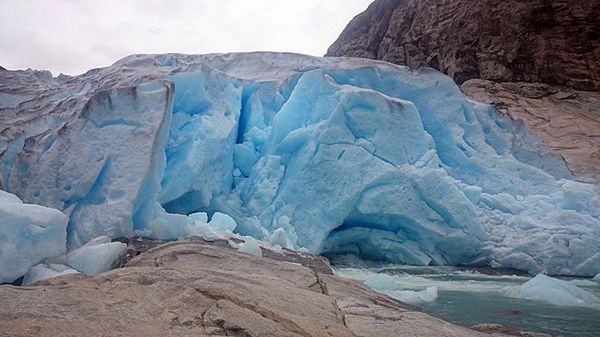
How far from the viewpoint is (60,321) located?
2090mm

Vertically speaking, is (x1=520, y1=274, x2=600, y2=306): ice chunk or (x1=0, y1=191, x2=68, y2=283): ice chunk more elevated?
(x1=0, y1=191, x2=68, y2=283): ice chunk

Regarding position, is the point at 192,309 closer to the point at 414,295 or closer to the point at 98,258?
the point at 98,258

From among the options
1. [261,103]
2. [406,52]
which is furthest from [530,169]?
[406,52]

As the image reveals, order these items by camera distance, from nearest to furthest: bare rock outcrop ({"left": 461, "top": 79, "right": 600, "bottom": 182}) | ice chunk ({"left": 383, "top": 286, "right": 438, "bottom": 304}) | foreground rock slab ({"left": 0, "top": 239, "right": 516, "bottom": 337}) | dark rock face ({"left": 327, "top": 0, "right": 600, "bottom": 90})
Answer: foreground rock slab ({"left": 0, "top": 239, "right": 516, "bottom": 337}) → ice chunk ({"left": 383, "top": 286, "right": 438, "bottom": 304}) → bare rock outcrop ({"left": 461, "top": 79, "right": 600, "bottom": 182}) → dark rock face ({"left": 327, "top": 0, "right": 600, "bottom": 90})

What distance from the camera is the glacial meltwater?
15.6ft

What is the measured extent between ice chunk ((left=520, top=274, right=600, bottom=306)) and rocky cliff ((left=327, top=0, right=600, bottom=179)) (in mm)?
7130

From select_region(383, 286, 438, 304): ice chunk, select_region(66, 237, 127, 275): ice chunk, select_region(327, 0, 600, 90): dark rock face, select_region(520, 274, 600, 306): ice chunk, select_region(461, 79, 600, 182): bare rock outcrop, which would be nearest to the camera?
select_region(66, 237, 127, 275): ice chunk

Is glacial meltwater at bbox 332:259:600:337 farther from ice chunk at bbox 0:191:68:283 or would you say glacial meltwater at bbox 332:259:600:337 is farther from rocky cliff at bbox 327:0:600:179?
rocky cliff at bbox 327:0:600:179

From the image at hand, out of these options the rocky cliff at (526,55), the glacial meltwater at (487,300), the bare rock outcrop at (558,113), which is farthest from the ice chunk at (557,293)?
the rocky cliff at (526,55)

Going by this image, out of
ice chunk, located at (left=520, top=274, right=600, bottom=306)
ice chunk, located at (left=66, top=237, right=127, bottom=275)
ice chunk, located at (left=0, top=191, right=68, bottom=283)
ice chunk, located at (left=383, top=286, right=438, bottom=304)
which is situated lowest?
ice chunk, located at (left=520, top=274, right=600, bottom=306)

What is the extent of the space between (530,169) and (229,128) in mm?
6308

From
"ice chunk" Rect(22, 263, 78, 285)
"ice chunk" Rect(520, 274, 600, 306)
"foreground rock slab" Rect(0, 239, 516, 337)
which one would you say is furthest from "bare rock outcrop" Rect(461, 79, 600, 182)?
"ice chunk" Rect(22, 263, 78, 285)

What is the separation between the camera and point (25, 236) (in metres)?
4.38

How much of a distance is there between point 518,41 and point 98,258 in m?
17.2
